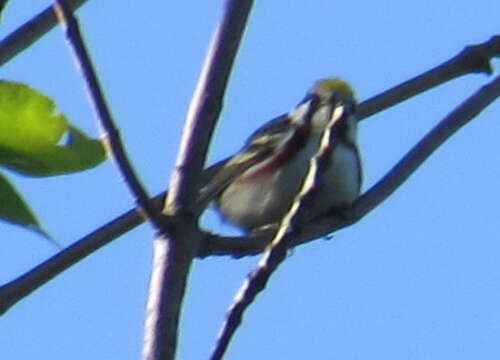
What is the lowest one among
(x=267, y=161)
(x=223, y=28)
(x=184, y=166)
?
(x=267, y=161)

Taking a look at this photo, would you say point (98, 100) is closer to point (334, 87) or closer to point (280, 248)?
point (280, 248)

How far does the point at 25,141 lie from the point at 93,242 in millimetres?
532

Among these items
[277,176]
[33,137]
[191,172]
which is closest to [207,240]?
[191,172]

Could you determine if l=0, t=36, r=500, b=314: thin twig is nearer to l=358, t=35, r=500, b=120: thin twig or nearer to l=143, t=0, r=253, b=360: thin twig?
l=358, t=35, r=500, b=120: thin twig

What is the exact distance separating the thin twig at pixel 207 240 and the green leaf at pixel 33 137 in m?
0.38

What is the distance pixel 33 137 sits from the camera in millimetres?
1432

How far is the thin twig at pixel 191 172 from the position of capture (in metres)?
1.57

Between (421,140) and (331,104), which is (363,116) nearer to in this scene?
(421,140)

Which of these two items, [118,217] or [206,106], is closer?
[206,106]

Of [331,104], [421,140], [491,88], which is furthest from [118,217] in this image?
[331,104]

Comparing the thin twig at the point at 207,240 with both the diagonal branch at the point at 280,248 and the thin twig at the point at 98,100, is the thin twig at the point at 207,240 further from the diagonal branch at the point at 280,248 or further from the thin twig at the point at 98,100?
the diagonal branch at the point at 280,248

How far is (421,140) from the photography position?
84.7 inches

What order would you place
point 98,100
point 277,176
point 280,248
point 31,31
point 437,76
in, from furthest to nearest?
point 277,176, point 437,76, point 31,31, point 98,100, point 280,248

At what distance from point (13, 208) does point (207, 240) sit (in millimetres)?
588
